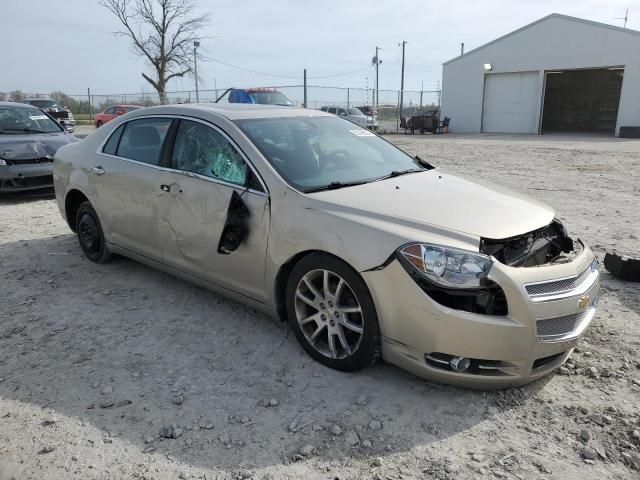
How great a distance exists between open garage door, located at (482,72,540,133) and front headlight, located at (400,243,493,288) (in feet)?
91.8

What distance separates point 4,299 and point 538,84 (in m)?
28.4

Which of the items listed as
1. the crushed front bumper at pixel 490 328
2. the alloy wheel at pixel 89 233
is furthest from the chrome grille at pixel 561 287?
the alloy wheel at pixel 89 233

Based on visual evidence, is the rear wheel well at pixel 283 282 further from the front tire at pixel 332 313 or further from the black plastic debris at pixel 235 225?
the black plastic debris at pixel 235 225

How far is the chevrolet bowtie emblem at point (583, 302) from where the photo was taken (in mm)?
2965

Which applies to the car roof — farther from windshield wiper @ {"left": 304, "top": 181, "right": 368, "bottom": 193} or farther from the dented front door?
windshield wiper @ {"left": 304, "top": 181, "right": 368, "bottom": 193}

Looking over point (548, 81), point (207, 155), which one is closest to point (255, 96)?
point (207, 155)

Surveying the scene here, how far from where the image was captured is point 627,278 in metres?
4.66

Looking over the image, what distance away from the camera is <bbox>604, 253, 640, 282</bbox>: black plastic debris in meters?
4.60

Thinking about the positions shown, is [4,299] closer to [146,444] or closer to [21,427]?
[21,427]

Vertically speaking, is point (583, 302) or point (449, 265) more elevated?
point (449, 265)

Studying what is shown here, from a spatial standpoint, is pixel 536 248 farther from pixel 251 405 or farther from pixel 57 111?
pixel 57 111

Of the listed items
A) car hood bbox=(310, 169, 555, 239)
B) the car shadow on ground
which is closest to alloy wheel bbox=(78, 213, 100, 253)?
the car shadow on ground

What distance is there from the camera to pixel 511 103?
94.9 ft

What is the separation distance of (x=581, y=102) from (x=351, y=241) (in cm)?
3677
